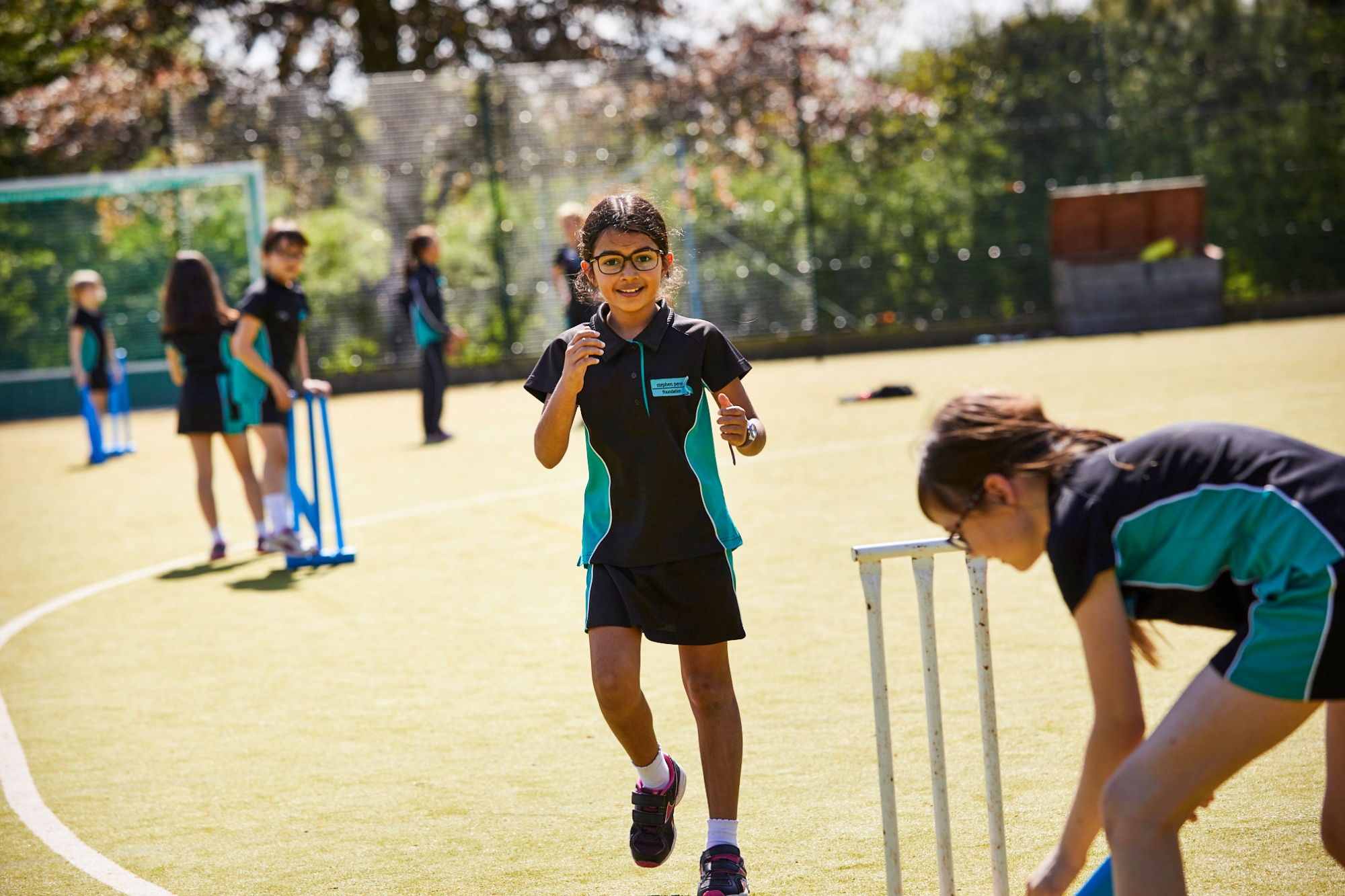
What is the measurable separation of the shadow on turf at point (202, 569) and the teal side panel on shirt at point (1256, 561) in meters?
6.97

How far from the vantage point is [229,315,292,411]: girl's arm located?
808 centimetres

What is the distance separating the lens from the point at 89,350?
1486 cm

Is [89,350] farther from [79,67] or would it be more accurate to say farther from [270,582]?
[79,67]

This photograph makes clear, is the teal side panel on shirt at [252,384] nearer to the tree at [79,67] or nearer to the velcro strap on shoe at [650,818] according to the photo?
the velcro strap on shoe at [650,818]

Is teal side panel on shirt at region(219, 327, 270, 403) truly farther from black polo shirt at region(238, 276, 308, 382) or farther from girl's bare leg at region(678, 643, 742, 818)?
girl's bare leg at region(678, 643, 742, 818)

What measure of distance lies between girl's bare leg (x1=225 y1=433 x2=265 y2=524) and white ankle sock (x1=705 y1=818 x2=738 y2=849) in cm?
590

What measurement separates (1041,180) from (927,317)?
8.87ft

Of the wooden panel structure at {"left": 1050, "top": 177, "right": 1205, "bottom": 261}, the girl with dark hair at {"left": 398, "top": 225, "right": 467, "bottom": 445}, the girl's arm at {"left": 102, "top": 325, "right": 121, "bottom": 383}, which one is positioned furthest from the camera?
the wooden panel structure at {"left": 1050, "top": 177, "right": 1205, "bottom": 261}

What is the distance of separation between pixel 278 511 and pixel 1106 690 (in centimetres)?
684

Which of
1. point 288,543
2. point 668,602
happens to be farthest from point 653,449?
point 288,543

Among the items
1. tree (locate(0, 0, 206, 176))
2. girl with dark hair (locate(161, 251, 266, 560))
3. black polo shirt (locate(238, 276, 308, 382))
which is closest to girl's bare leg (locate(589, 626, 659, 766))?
black polo shirt (locate(238, 276, 308, 382))

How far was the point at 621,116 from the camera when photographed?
68.3 feet

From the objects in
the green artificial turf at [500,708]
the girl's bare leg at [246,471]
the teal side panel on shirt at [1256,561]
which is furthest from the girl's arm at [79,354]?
the teal side panel on shirt at [1256,561]

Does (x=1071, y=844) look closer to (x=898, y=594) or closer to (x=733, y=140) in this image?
(x=898, y=594)
